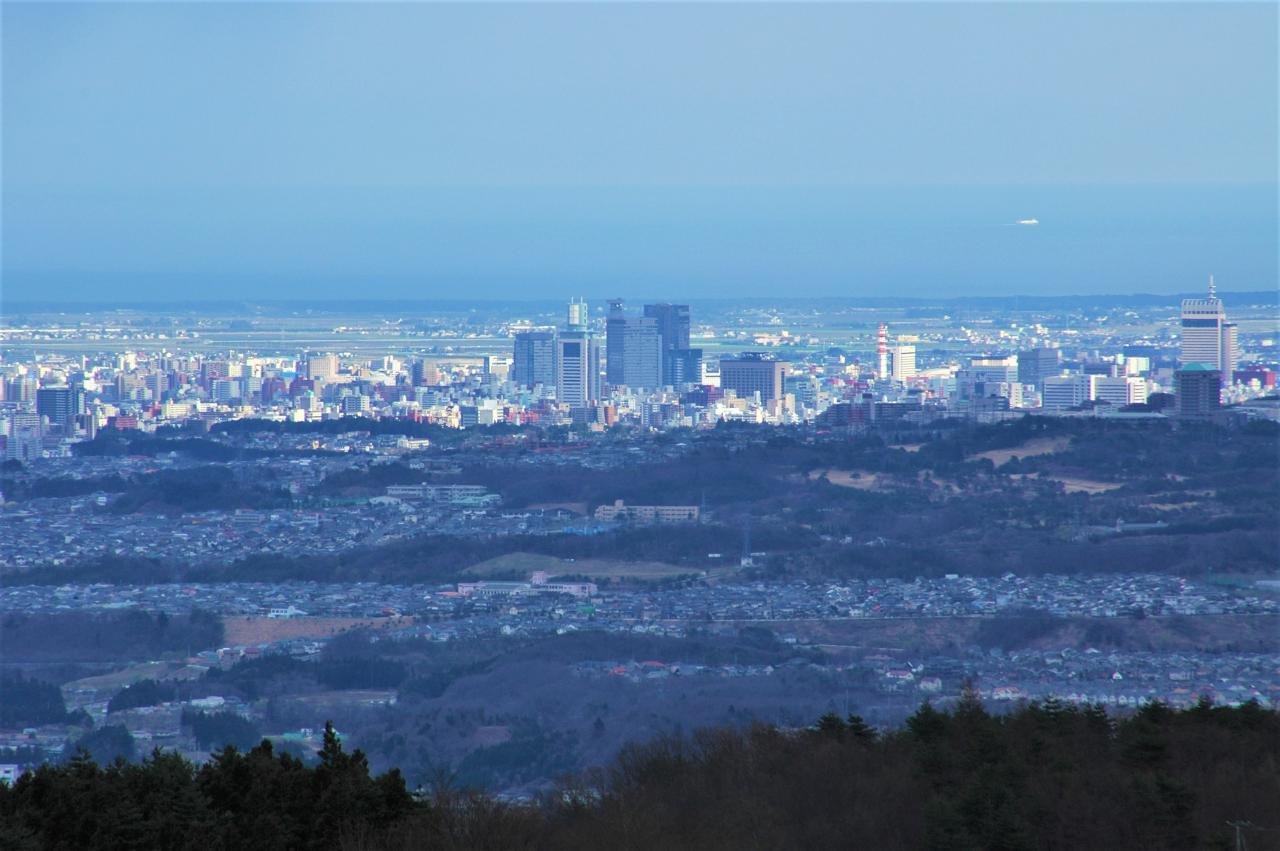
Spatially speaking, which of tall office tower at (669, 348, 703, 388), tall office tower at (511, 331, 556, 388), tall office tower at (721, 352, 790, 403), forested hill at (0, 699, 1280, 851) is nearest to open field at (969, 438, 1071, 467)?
tall office tower at (721, 352, 790, 403)

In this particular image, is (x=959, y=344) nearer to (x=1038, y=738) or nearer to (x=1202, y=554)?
(x=1202, y=554)

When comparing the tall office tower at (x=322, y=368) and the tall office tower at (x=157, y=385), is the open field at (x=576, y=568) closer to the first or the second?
the tall office tower at (x=157, y=385)

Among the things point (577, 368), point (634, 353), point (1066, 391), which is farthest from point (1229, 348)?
point (577, 368)

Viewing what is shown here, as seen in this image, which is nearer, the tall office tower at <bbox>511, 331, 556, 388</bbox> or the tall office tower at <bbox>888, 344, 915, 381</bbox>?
the tall office tower at <bbox>888, 344, 915, 381</bbox>

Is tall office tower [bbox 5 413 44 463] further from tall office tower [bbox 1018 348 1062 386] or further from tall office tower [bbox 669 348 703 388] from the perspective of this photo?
tall office tower [bbox 1018 348 1062 386]

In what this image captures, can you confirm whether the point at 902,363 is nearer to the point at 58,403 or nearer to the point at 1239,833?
the point at 58,403
